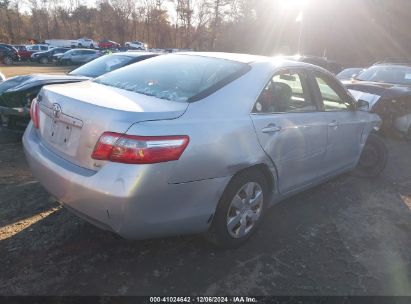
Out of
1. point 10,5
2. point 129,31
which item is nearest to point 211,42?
point 129,31

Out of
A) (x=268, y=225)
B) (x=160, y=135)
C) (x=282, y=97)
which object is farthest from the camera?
(x=268, y=225)

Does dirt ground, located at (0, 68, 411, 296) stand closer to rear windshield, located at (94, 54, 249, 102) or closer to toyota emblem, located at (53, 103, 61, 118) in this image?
toyota emblem, located at (53, 103, 61, 118)

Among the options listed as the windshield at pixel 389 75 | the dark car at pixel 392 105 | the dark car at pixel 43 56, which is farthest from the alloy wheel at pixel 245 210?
the dark car at pixel 43 56

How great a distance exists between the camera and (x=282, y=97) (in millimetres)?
3600

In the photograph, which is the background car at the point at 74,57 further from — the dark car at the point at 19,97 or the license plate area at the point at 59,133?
the license plate area at the point at 59,133

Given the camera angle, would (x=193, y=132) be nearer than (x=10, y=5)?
Yes

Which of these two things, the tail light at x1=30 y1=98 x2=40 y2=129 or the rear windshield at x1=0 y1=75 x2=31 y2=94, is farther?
the rear windshield at x1=0 y1=75 x2=31 y2=94

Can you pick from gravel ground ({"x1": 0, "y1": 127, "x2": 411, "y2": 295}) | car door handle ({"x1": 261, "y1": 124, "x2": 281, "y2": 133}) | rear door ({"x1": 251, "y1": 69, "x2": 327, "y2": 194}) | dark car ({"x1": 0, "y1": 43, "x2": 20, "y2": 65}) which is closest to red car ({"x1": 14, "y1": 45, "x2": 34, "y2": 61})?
dark car ({"x1": 0, "y1": 43, "x2": 20, "y2": 65})

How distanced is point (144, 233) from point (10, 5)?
71914 millimetres

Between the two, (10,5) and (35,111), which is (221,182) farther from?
(10,5)

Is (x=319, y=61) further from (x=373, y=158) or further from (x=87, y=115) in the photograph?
(x=87, y=115)

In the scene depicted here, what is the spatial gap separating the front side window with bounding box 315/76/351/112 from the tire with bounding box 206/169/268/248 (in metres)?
1.34

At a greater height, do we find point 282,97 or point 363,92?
point 282,97

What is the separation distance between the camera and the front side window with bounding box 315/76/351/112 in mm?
4129
